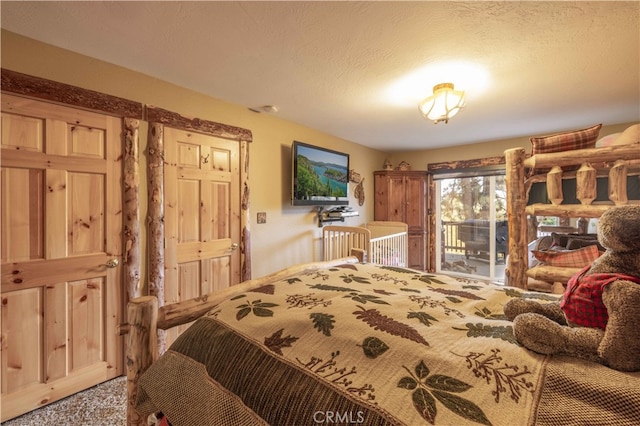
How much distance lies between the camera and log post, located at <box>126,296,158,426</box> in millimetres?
1032

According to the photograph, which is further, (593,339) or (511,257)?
(511,257)

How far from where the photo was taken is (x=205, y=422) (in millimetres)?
788

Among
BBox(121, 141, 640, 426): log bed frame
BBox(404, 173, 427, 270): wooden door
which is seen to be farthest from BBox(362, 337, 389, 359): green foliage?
BBox(404, 173, 427, 270): wooden door

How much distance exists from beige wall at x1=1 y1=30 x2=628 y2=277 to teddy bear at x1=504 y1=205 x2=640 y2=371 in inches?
98.8

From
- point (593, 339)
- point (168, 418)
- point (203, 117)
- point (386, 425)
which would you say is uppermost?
point (203, 117)

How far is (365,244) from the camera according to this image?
3299 millimetres

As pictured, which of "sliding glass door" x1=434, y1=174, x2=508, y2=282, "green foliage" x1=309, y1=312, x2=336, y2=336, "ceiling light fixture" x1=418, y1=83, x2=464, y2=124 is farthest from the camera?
"sliding glass door" x1=434, y1=174, x2=508, y2=282

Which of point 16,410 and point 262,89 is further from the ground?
point 262,89

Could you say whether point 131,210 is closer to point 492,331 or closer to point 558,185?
point 492,331

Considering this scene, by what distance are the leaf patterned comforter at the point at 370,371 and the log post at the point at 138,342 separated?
9 cm

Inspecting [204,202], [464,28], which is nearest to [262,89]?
[204,202]

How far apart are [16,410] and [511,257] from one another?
3.17 meters

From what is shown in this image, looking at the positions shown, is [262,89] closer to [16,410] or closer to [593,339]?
[593,339]

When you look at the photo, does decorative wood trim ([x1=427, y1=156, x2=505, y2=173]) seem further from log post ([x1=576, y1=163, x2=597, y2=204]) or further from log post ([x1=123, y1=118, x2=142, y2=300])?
log post ([x1=123, y1=118, x2=142, y2=300])
